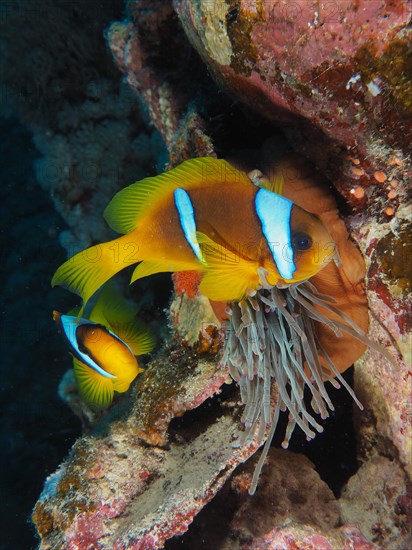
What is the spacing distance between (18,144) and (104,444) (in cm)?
352

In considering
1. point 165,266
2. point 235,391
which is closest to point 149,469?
point 235,391

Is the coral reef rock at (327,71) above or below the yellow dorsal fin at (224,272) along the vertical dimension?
above

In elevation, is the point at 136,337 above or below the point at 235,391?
above

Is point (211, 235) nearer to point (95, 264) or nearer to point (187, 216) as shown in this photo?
point (187, 216)

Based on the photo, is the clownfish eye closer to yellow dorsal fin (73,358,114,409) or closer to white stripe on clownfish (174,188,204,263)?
white stripe on clownfish (174,188,204,263)

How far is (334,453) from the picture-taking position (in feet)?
7.35

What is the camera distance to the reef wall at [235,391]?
4.30ft

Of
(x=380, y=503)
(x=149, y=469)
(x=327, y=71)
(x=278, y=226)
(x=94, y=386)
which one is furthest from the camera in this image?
(x=94, y=386)

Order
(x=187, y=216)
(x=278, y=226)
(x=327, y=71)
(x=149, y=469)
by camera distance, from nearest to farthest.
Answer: (x=327, y=71), (x=278, y=226), (x=187, y=216), (x=149, y=469)

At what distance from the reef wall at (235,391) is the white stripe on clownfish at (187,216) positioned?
0.48 meters

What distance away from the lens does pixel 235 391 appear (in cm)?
201

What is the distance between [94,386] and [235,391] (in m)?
0.84

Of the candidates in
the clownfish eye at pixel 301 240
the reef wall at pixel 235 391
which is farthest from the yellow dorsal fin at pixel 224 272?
the reef wall at pixel 235 391

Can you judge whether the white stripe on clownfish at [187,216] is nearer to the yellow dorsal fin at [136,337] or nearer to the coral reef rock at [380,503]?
the yellow dorsal fin at [136,337]
